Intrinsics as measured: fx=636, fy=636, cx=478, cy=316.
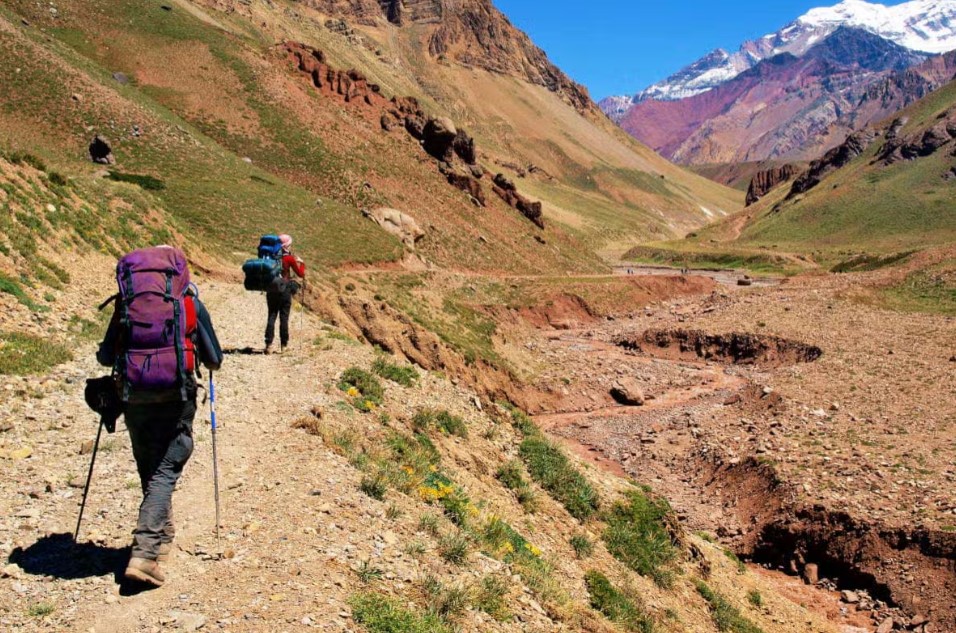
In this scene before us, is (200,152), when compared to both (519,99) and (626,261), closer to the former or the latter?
(626,261)

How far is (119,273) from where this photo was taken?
555 centimetres

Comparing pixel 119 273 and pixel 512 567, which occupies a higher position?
pixel 119 273

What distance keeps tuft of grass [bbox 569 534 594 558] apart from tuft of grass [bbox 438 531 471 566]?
12.3 ft

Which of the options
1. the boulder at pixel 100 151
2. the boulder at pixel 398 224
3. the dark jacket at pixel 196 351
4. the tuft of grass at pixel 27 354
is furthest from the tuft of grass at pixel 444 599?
the boulder at pixel 398 224

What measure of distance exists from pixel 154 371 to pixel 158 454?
0.88 metres

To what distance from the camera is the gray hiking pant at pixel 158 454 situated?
5.48m

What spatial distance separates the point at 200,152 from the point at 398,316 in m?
26.4

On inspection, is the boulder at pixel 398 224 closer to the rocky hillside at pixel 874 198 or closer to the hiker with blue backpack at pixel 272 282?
the hiker with blue backpack at pixel 272 282

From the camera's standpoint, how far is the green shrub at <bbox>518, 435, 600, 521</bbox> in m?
12.3

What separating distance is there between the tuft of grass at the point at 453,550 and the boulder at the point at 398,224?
39.9 m

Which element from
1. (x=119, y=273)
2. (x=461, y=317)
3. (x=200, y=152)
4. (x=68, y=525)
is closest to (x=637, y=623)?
(x=68, y=525)

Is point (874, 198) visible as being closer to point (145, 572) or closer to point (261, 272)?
point (261, 272)

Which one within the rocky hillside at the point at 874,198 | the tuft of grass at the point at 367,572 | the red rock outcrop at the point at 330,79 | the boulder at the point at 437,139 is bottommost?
the tuft of grass at the point at 367,572

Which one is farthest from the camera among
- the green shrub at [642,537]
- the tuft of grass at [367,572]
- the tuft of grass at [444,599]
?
the green shrub at [642,537]
